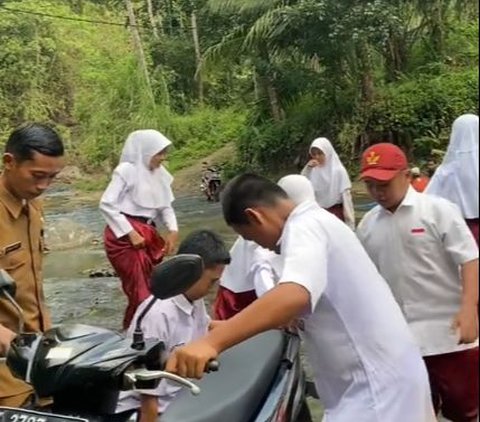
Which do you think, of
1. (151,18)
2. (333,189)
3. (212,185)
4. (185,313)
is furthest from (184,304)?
(151,18)

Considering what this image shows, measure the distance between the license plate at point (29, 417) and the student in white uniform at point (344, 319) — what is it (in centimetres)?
70

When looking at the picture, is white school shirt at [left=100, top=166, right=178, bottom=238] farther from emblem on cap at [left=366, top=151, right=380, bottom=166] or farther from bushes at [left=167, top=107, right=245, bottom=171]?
bushes at [left=167, top=107, right=245, bottom=171]

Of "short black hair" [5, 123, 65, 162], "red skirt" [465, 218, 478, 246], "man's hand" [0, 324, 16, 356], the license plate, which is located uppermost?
"short black hair" [5, 123, 65, 162]

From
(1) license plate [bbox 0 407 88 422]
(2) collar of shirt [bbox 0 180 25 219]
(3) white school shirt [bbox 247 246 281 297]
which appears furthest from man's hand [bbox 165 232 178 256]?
(1) license plate [bbox 0 407 88 422]

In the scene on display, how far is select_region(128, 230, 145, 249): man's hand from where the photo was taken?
5832 millimetres

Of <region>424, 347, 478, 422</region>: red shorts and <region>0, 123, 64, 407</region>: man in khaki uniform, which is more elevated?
<region>0, 123, 64, 407</region>: man in khaki uniform

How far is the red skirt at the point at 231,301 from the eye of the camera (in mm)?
4602

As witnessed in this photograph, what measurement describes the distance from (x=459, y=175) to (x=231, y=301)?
55.3 inches

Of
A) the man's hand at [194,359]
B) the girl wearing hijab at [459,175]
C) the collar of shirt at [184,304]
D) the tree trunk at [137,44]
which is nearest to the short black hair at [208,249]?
the collar of shirt at [184,304]

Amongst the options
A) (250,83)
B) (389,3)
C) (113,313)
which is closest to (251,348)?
(113,313)

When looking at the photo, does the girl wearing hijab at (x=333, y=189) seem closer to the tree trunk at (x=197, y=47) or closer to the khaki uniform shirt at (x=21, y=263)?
the khaki uniform shirt at (x=21, y=263)

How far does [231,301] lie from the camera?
→ 4625 mm

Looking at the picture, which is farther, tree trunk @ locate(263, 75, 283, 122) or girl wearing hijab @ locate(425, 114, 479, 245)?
tree trunk @ locate(263, 75, 283, 122)

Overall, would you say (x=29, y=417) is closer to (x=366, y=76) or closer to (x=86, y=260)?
(x=86, y=260)
